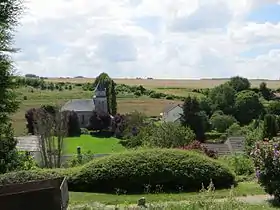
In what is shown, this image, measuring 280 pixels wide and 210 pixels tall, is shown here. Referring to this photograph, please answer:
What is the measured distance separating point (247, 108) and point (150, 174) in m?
59.2

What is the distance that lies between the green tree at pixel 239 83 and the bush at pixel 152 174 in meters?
70.6

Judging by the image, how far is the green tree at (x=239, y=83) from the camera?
88438 millimetres

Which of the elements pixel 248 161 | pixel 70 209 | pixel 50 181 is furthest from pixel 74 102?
pixel 50 181

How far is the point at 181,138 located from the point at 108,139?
37095 mm

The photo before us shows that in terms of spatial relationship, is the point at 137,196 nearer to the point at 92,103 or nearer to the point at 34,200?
the point at 34,200

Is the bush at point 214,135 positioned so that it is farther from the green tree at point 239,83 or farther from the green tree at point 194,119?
the green tree at point 239,83

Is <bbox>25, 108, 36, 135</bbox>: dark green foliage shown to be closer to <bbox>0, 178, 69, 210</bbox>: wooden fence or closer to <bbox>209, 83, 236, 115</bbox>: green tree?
<bbox>209, 83, 236, 115</bbox>: green tree

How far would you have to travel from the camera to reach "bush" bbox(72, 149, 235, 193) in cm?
1759

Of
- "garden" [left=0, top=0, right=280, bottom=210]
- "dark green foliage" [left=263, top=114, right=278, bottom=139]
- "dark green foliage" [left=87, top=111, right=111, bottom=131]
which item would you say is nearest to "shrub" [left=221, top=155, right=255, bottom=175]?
"garden" [left=0, top=0, right=280, bottom=210]

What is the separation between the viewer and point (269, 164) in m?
13.5

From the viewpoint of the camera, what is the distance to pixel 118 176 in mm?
17734

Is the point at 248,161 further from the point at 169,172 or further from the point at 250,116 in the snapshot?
the point at 250,116

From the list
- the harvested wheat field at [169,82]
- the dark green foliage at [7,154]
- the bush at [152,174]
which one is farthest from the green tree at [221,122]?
the bush at [152,174]

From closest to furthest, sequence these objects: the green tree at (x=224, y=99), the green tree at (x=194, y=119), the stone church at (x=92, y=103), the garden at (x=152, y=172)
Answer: the garden at (x=152, y=172)
the green tree at (x=194, y=119)
the green tree at (x=224, y=99)
the stone church at (x=92, y=103)
